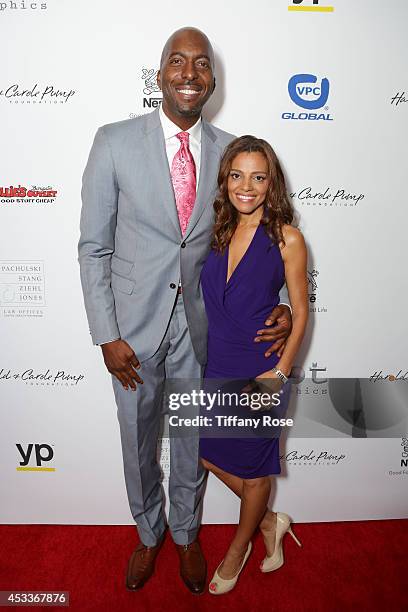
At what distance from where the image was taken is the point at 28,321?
219 centimetres

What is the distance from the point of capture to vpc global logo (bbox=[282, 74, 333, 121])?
6.46ft

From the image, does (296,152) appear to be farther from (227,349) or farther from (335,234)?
(227,349)

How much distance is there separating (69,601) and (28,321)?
1141 mm

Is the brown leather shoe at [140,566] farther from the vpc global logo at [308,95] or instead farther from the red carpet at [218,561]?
the vpc global logo at [308,95]

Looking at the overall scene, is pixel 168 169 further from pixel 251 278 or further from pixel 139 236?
pixel 251 278

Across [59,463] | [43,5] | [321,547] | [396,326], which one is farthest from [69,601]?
[43,5]

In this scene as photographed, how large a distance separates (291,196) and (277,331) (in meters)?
0.64

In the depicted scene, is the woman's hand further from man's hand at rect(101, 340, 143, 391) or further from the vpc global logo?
the vpc global logo

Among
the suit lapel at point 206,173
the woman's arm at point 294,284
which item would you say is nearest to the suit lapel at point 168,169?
the suit lapel at point 206,173

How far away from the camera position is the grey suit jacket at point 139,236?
1.68 metres

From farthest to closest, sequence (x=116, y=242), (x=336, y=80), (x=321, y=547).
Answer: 1. (x=321, y=547)
2. (x=336, y=80)
3. (x=116, y=242)

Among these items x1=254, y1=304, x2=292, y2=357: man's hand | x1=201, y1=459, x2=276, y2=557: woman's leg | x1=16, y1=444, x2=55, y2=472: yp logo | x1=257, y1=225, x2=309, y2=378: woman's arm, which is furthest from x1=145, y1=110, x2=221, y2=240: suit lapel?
x1=16, y1=444, x2=55, y2=472: yp logo

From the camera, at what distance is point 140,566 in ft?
6.88

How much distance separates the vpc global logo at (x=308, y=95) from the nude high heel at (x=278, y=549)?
1.71m
